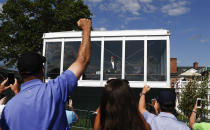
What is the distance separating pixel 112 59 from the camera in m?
10.8

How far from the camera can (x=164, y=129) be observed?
2426 mm

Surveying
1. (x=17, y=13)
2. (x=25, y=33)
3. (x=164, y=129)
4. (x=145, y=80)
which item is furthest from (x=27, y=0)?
(x=164, y=129)

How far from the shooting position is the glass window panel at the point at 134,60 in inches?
416

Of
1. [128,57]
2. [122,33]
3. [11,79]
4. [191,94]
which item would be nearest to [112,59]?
[128,57]

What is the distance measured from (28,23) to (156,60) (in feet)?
55.1

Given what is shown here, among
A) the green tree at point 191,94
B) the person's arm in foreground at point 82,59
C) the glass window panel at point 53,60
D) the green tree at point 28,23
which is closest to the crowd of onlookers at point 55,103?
the person's arm in foreground at point 82,59

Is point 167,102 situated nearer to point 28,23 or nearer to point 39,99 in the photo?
point 39,99

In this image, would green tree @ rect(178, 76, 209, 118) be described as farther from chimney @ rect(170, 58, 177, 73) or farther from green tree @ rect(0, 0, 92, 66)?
chimney @ rect(170, 58, 177, 73)

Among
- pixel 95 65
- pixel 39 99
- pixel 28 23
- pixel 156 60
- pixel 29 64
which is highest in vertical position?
pixel 28 23

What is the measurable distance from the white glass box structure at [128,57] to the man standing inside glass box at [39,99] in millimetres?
8756

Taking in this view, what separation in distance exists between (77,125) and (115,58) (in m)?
4.00

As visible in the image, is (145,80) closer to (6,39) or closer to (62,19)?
(62,19)

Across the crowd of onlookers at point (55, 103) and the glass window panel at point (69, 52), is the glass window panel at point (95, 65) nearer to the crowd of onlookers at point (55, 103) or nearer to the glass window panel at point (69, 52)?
the glass window panel at point (69, 52)

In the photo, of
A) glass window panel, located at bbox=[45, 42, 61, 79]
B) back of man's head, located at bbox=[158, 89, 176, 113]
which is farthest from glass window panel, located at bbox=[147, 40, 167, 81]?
back of man's head, located at bbox=[158, 89, 176, 113]
